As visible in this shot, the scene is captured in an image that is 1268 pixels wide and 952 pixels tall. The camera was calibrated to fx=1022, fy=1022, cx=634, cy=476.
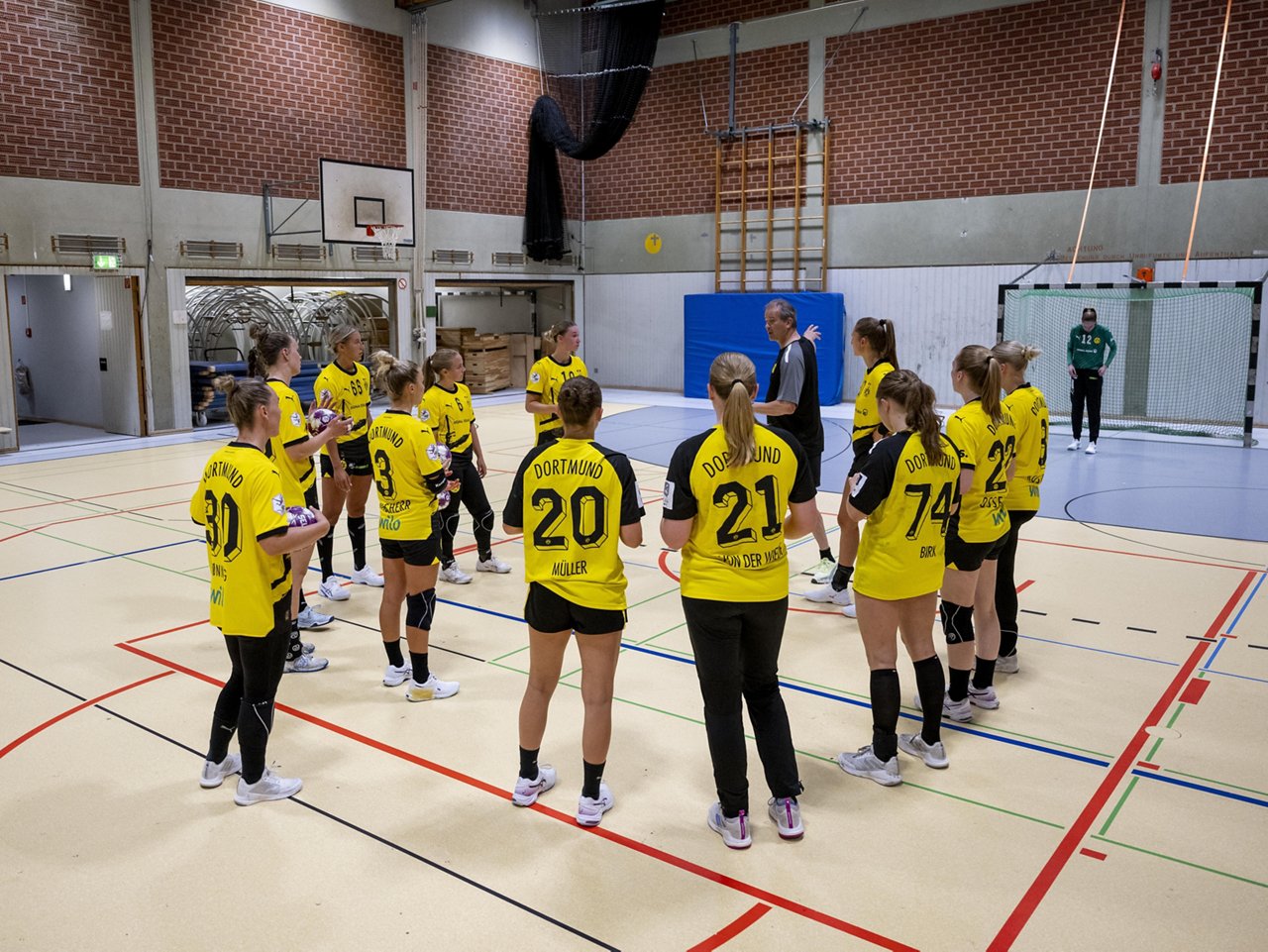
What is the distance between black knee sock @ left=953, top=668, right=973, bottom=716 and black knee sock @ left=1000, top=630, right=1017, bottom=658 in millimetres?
800

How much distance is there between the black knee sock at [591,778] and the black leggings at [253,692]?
4.26 feet

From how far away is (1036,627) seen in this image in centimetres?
651

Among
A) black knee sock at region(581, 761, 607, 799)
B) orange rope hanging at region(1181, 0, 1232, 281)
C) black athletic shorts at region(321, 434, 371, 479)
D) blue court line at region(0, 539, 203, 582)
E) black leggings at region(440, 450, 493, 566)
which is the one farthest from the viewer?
orange rope hanging at region(1181, 0, 1232, 281)

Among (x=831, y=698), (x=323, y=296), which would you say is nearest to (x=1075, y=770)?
(x=831, y=698)

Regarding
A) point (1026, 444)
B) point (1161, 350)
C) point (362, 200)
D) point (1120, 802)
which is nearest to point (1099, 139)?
point (1161, 350)

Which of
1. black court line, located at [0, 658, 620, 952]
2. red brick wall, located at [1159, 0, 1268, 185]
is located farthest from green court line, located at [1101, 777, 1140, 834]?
red brick wall, located at [1159, 0, 1268, 185]

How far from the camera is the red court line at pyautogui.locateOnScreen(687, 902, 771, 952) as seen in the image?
3307 millimetres

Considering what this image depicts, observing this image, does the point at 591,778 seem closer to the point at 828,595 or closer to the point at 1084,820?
the point at 1084,820

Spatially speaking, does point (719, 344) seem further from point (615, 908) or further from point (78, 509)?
point (615, 908)

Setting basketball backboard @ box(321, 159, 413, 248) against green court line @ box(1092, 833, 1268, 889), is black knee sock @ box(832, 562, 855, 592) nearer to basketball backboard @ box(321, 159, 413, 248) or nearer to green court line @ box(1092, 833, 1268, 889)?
green court line @ box(1092, 833, 1268, 889)

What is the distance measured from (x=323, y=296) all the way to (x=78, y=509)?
1019cm

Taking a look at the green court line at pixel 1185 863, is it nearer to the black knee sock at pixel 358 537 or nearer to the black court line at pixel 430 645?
the black court line at pixel 430 645

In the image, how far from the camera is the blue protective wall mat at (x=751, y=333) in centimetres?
1911

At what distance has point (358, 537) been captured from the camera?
7.48 metres
